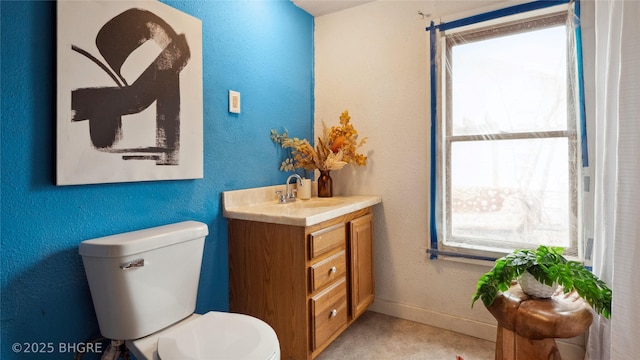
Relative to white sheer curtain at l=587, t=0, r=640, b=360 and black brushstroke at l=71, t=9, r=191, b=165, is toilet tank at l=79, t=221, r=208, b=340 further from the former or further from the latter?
white sheer curtain at l=587, t=0, r=640, b=360

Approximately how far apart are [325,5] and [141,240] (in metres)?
2.07

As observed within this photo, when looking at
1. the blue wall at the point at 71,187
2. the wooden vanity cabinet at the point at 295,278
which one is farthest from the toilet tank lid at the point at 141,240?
the wooden vanity cabinet at the point at 295,278

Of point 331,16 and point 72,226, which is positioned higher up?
point 331,16

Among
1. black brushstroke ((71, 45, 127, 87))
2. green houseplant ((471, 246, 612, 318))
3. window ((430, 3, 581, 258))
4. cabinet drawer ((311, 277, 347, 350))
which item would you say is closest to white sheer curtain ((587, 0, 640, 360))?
green houseplant ((471, 246, 612, 318))

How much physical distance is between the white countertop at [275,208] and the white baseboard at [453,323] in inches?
30.8

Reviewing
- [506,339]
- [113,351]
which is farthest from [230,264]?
[506,339]

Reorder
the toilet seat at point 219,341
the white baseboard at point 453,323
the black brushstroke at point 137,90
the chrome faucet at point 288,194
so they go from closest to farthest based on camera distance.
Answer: the toilet seat at point 219,341 < the black brushstroke at point 137,90 < the white baseboard at point 453,323 < the chrome faucet at point 288,194

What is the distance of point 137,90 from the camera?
144cm

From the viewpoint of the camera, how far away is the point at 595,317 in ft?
5.17

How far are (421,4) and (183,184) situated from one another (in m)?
1.91

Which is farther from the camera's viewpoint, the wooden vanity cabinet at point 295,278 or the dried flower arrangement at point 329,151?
the dried flower arrangement at point 329,151

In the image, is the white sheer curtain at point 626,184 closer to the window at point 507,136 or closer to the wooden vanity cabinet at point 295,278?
the window at point 507,136

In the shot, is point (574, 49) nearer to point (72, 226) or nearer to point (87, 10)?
point (87, 10)

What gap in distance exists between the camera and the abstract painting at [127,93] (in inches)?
48.5
